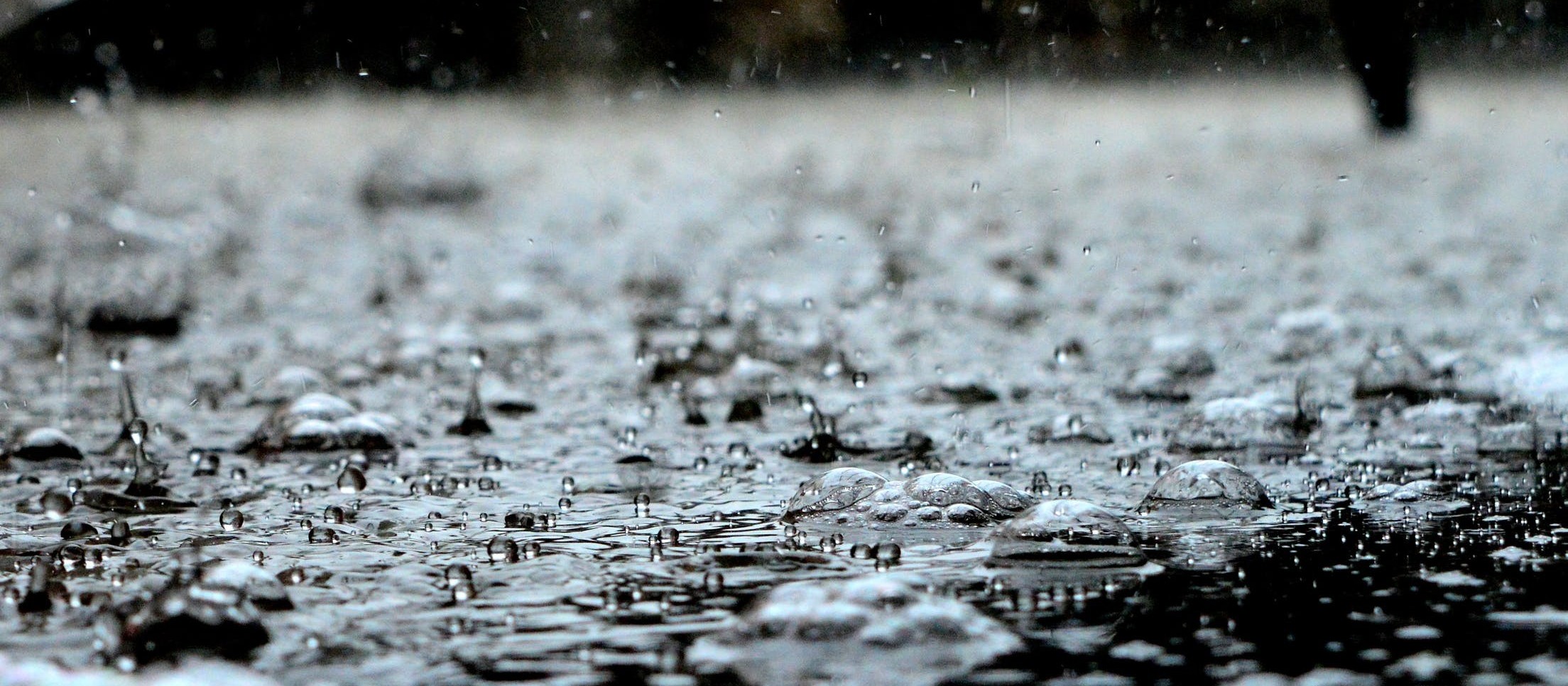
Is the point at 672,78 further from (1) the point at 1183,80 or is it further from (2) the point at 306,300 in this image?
(2) the point at 306,300

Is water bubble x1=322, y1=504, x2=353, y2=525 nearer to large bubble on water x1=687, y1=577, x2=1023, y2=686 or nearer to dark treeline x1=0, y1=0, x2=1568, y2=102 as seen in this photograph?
large bubble on water x1=687, y1=577, x2=1023, y2=686

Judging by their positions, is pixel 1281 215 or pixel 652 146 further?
pixel 652 146

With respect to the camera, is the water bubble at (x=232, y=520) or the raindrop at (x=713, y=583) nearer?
the raindrop at (x=713, y=583)

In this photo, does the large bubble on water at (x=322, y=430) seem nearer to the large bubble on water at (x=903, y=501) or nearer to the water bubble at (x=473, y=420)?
the water bubble at (x=473, y=420)

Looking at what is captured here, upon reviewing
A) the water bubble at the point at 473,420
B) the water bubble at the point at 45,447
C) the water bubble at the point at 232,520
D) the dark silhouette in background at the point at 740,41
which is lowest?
the water bubble at the point at 232,520

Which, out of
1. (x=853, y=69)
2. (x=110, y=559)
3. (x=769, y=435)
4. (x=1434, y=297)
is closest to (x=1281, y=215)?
(x=1434, y=297)

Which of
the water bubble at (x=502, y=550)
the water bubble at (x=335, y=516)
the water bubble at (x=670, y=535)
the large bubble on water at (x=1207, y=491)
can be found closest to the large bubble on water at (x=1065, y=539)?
the large bubble on water at (x=1207, y=491)
